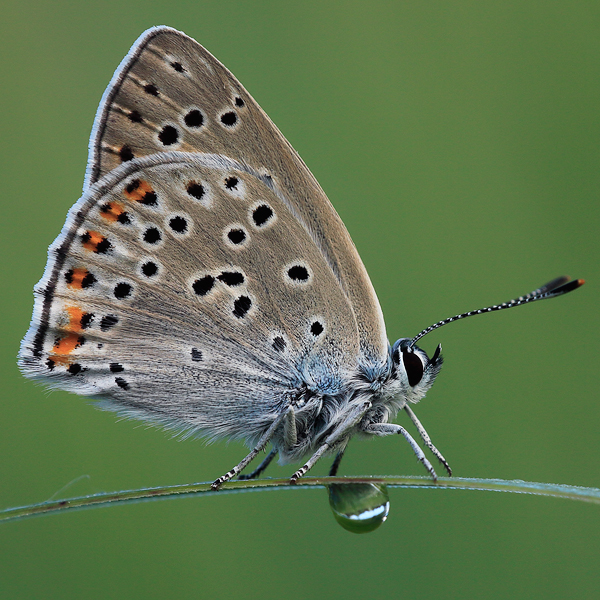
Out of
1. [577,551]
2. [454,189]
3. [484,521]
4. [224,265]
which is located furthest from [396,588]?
[454,189]

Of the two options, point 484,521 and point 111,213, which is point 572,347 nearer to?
point 484,521

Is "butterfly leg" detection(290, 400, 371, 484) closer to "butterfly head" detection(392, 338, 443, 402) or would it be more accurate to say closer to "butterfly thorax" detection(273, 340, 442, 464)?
"butterfly thorax" detection(273, 340, 442, 464)

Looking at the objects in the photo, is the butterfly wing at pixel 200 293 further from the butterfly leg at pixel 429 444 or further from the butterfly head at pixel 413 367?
the butterfly leg at pixel 429 444

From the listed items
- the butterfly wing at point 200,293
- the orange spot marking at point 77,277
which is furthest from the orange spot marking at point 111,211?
the orange spot marking at point 77,277

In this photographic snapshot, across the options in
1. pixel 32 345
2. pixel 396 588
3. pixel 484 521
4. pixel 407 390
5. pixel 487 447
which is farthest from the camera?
pixel 487 447

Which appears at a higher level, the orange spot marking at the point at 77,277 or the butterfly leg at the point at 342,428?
the orange spot marking at the point at 77,277

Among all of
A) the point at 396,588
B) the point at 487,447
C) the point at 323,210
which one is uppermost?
the point at 323,210

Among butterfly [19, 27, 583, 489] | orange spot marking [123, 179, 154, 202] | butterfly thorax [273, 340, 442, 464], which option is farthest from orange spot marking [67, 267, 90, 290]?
butterfly thorax [273, 340, 442, 464]
